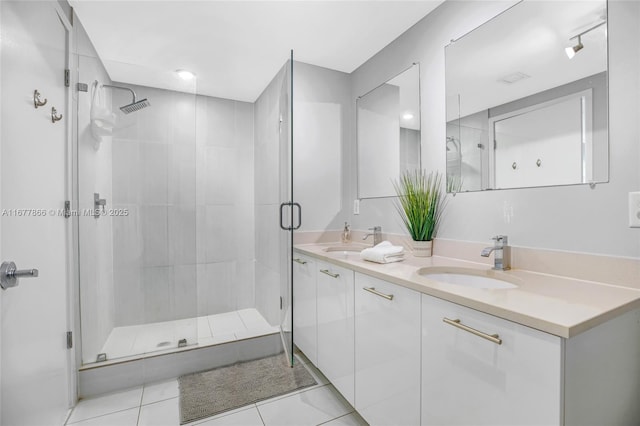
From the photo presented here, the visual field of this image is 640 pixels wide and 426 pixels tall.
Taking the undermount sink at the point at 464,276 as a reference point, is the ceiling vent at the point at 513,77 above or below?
above

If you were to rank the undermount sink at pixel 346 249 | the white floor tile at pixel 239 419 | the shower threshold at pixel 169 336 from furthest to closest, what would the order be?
the undermount sink at pixel 346 249 → the shower threshold at pixel 169 336 → the white floor tile at pixel 239 419

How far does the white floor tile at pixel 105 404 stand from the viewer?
171 centimetres

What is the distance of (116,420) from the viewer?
1663mm

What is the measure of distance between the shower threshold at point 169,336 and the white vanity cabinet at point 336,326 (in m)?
0.77

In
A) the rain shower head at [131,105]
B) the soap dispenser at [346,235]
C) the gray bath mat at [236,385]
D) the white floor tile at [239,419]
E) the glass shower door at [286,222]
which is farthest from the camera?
the soap dispenser at [346,235]

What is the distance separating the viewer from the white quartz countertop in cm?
75

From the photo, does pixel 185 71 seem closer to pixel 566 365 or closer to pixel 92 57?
pixel 92 57

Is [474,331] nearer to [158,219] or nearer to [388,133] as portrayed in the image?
[388,133]

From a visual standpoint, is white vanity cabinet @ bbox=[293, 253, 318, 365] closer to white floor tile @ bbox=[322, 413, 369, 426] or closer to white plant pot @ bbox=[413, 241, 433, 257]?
white floor tile @ bbox=[322, 413, 369, 426]

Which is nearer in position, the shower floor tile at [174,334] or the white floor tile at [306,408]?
the white floor tile at [306,408]

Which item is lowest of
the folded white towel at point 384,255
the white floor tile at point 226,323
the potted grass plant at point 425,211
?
the white floor tile at point 226,323

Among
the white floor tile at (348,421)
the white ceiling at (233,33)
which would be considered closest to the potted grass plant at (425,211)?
the white floor tile at (348,421)

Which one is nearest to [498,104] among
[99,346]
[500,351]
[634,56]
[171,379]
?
[634,56]

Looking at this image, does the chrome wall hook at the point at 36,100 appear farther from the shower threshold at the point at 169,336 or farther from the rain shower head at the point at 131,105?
the shower threshold at the point at 169,336
